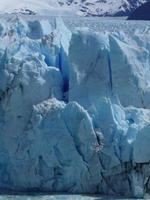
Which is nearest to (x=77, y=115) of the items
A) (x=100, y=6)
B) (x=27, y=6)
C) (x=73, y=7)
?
(x=27, y=6)

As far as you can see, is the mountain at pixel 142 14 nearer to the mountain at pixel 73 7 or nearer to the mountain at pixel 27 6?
the mountain at pixel 73 7

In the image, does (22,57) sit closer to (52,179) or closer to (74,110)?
(74,110)

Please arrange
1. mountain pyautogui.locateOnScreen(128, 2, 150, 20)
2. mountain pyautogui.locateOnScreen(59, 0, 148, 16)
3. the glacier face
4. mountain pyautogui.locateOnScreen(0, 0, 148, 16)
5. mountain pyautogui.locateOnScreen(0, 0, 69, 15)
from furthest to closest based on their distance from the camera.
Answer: mountain pyautogui.locateOnScreen(59, 0, 148, 16)
mountain pyautogui.locateOnScreen(0, 0, 148, 16)
mountain pyautogui.locateOnScreen(0, 0, 69, 15)
mountain pyautogui.locateOnScreen(128, 2, 150, 20)
the glacier face

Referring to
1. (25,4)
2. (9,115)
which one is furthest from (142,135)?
(25,4)

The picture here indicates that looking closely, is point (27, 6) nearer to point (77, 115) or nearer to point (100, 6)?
point (100, 6)

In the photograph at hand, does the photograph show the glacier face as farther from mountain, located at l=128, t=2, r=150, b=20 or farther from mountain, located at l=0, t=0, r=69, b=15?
mountain, located at l=0, t=0, r=69, b=15

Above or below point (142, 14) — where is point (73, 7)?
below

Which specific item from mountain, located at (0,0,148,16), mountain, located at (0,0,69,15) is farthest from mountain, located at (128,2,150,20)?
mountain, located at (0,0,69,15)
